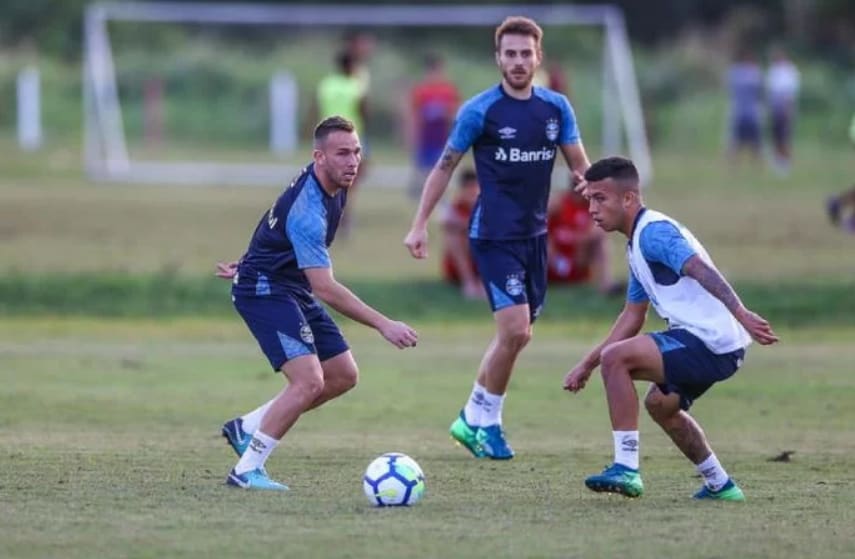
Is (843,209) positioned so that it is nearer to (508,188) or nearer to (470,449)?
(508,188)

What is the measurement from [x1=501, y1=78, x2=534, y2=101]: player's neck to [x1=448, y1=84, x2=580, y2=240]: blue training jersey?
20 millimetres

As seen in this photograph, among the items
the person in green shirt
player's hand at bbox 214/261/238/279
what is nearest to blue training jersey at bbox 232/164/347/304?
player's hand at bbox 214/261/238/279

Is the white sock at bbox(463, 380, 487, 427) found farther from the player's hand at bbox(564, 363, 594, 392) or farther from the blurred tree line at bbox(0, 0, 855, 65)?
the blurred tree line at bbox(0, 0, 855, 65)

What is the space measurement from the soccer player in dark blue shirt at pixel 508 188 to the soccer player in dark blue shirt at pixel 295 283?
5.47 ft

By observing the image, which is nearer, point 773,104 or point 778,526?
point 778,526

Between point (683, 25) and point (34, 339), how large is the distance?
41301 mm

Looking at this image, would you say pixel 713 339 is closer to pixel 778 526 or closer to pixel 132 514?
pixel 778 526

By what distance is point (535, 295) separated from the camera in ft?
37.2

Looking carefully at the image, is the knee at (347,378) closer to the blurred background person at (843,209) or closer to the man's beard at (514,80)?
the man's beard at (514,80)

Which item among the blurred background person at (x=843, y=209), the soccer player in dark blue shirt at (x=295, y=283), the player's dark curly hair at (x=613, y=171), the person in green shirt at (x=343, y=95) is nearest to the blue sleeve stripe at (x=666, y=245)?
the player's dark curly hair at (x=613, y=171)

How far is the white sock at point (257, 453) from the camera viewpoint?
939cm

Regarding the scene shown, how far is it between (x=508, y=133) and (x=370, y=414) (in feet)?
9.31

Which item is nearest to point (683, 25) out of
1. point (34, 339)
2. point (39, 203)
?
point (39, 203)

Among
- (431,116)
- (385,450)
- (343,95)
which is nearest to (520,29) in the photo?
(385,450)
